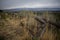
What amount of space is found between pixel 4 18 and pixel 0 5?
0.72ft

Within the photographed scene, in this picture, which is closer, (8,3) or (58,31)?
(58,31)

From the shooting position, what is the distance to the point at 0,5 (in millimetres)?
1875

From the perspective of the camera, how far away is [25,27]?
5.95 ft

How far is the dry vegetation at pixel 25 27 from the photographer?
5.81 feet

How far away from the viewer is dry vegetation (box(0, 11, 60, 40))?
1.77 meters

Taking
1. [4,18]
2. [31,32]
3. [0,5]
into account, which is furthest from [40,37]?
[0,5]

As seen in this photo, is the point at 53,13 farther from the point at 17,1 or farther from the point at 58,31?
the point at 17,1

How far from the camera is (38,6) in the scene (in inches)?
71.9

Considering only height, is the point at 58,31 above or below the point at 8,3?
below

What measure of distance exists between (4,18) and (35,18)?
0.49 metres

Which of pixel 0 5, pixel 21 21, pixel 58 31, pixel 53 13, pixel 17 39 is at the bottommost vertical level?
pixel 17 39

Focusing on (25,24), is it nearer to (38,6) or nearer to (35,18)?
(35,18)

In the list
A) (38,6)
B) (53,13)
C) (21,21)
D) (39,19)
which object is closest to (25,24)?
(21,21)

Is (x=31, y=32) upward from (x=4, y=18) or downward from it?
downward
